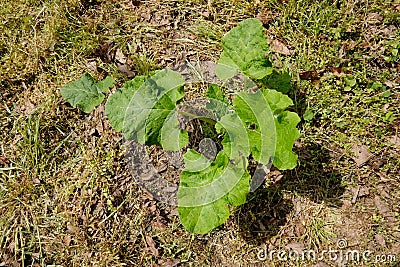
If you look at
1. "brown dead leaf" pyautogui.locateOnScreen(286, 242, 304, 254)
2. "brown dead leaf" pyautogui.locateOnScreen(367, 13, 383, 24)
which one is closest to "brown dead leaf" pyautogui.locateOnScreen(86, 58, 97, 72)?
"brown dead leaf" pyautogui.locateOnScreen(286, 242, 304, 254)

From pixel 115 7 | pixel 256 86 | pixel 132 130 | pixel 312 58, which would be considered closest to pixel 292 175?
pixel 256 86

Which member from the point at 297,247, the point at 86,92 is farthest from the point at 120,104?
the point at 297,247

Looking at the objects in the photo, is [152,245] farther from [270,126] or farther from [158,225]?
[270,126]

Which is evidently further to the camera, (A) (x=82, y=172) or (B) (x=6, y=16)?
(B) (x=6, y=16)

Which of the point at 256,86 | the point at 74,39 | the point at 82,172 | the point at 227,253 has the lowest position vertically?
the point at 227,253

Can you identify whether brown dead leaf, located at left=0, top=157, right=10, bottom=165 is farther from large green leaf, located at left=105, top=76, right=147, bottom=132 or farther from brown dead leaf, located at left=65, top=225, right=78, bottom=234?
large green leaf, located at left=105, top=76, right=147, bottom=132

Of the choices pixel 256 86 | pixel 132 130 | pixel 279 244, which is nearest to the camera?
pixel 132 130

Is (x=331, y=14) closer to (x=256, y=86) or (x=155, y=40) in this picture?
(x=256, y=86)
